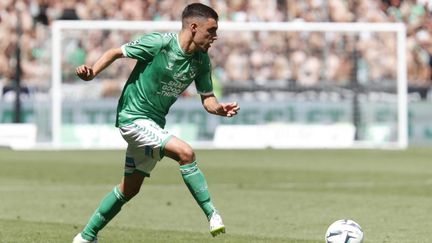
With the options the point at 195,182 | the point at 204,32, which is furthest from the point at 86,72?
the point at 195,182

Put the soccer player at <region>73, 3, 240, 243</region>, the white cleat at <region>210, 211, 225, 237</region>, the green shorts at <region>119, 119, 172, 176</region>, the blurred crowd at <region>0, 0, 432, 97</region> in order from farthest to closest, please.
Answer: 1. the blurred crowd at <region>0, 0, 432, 97</region>
2. the soccer player at <region>73, 3, 240, 243</region>
3. the green shorts at <region>119, 119, 172, 176</region>
4. the white cleat at <region>210, 211, 225, 237</region>

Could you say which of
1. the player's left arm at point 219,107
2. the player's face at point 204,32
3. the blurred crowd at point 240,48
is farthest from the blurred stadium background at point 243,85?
the player's face at point 204,32

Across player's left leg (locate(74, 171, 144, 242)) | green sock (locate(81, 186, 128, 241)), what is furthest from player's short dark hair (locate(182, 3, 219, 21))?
green sock (locate(81, 186, 128, 241))

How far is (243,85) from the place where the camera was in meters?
30.0

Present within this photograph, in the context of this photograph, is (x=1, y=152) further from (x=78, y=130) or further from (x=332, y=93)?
(x=332, y=93)

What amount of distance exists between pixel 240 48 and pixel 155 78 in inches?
823

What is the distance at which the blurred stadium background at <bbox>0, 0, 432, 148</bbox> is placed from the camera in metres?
29.0

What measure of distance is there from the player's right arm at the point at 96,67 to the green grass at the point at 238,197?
198 cm

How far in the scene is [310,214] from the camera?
44.6 feet

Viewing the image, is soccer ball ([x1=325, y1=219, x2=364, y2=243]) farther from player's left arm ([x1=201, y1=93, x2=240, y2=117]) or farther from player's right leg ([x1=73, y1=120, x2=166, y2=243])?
player's right leg ([x1=73, y1=120, x2=166, y2=243])

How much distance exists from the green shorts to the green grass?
118 centimetres

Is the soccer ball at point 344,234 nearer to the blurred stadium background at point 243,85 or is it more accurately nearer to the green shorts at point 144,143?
the green shorts at point 144,143

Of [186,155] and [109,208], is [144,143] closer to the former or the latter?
[186,155]

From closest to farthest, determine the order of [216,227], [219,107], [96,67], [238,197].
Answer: [216,227] < [96,67] < [219,107] < [238,197]
